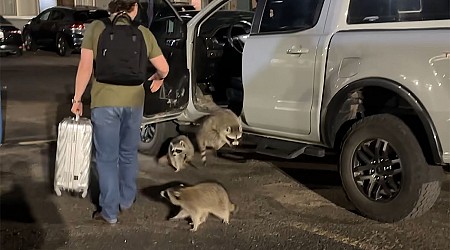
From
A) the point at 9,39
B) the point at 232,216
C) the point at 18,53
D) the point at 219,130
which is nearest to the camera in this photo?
the point at 232,216

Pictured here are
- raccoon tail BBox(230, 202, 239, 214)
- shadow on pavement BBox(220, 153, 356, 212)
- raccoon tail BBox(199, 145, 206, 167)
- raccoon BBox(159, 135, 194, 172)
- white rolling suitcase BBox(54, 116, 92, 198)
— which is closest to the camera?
white rolling suitcase BBox(54, 116, 92, 198)

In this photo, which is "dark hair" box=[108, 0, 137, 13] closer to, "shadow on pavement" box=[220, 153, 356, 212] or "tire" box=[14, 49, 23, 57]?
"shadow on pavement" box=[220, 153, 356, 212]

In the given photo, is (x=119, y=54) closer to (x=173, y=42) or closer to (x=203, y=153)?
(x=173, y=42)

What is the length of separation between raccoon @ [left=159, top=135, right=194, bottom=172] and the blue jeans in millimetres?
1485

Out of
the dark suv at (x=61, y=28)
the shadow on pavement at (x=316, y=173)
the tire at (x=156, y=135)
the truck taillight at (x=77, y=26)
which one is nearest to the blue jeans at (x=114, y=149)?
the shadow on pavement at (x=316, y=173)

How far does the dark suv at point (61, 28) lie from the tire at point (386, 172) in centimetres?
1876

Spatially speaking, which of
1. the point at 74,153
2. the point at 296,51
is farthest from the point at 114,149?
the point at 296,51

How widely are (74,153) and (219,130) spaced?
1718 mm

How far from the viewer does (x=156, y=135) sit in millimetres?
7828

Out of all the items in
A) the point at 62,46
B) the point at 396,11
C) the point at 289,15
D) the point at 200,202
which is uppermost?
the point at 396,11

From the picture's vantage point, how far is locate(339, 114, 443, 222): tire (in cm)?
523

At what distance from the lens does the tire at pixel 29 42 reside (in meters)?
26.0

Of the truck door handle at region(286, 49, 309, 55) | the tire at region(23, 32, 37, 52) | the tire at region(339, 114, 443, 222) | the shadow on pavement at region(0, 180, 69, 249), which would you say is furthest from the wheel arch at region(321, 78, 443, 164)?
the tire at region(23, 32, 37, 52)

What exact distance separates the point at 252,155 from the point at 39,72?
462 inches
